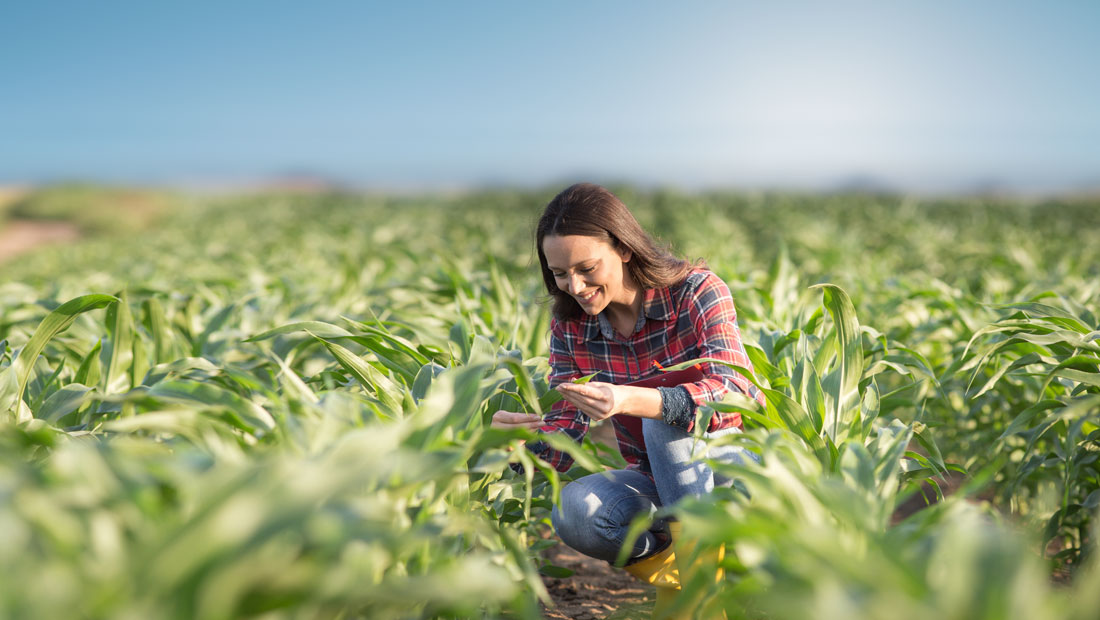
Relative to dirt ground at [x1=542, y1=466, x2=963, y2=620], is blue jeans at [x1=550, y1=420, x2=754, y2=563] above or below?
above

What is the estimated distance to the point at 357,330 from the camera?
2.08 meters

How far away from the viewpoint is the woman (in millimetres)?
1847

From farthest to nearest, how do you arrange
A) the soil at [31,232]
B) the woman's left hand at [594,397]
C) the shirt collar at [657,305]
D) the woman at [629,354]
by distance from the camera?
the soil at [31,232]
the shirt collar at [657,305]
the woman at [629,354]
the woman's left hand at [594,397]

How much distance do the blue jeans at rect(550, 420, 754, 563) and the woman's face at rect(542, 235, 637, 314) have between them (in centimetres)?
36

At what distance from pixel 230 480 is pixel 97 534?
0.50ft

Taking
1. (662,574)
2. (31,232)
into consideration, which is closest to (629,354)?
(662,574)

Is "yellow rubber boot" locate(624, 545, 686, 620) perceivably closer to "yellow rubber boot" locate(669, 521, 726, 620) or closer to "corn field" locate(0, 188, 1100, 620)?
"yellow rubber boot" locate(669, 521, 726, 620)

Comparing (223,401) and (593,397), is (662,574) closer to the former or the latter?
(593,397)

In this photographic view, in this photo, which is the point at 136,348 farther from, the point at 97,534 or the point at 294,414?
the point at 97,534

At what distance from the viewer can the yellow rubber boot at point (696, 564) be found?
135 cm

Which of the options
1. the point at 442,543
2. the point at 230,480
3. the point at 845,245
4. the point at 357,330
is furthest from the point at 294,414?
the point at 845,245

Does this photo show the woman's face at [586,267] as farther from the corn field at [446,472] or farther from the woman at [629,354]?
the corn field at [446,472]

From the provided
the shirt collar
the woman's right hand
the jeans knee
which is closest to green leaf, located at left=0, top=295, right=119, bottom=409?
the woman's right hand

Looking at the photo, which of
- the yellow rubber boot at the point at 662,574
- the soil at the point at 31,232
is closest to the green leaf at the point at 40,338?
the yellow rubber boot at the point at 662,574
